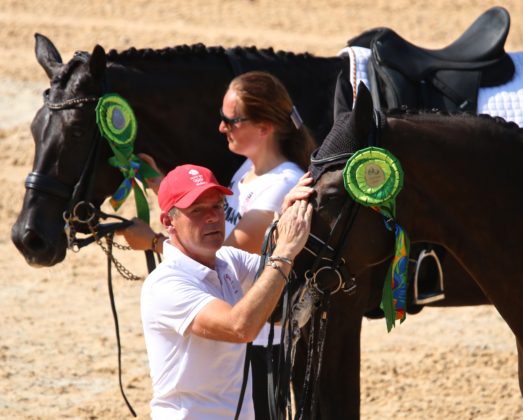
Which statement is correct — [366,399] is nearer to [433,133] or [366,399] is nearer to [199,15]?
[433,133]

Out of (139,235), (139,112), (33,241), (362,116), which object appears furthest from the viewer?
(139,112)

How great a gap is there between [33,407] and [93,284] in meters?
2.62

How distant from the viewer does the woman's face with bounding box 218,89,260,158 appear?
4.59 metres

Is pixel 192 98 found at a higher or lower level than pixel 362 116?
higher

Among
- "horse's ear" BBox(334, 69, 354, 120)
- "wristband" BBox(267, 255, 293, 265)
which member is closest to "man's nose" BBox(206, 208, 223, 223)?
"wristband" BBox(267, 255, 293, 265)

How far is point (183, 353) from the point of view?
11.9ft

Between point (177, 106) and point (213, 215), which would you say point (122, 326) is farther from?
point (213, 215)

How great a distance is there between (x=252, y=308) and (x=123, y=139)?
195cm

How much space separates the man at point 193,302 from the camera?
3.54 meters

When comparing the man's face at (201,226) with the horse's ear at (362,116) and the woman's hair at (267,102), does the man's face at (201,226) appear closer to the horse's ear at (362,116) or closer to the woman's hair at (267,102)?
the horse's ear at (362,116)

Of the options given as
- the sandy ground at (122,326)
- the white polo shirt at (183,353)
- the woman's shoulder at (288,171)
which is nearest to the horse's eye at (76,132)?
the woman's shoulder at (288,171)

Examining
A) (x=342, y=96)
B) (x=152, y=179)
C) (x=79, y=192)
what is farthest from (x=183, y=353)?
(x=342, y=96)

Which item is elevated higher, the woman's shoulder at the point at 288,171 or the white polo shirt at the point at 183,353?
the woman's shoulder at the point at 288,171

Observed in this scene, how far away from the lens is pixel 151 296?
362cm
